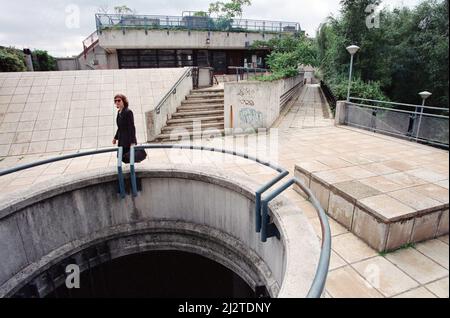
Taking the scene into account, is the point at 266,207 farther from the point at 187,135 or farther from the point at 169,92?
the point at 169,92

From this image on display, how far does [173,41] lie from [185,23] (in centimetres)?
209

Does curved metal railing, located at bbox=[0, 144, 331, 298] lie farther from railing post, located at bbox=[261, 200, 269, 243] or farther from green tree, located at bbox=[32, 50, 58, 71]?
green tree, located at bbox=[32, 50, 58, 71]

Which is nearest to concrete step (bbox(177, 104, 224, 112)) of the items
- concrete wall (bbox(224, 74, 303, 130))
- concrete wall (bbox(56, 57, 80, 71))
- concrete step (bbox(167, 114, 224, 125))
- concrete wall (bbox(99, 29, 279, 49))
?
concrete step (bbox(167, 114, 224, 125))

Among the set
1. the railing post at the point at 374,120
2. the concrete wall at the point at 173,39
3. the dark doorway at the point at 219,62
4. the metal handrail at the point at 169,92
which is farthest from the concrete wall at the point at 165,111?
the dark doorway at the point at 219,62

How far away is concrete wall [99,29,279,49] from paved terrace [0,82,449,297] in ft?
56.5

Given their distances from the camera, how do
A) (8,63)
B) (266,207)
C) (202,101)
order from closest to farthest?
1. (266,207)
2. (202,101)
3. (8,63)

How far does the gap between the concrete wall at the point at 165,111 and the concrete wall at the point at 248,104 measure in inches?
→ 90.0

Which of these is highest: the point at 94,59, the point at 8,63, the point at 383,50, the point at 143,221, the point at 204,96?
the point at 94,59

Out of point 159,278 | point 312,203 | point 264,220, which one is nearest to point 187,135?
point 159,278

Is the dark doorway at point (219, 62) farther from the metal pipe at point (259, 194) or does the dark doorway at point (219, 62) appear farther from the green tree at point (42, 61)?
the metal pipe at point (259, 194)

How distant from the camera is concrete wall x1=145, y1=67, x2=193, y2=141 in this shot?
9.72 metres

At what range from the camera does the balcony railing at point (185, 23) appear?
915 inches

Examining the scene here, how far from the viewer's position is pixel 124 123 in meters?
5.80
